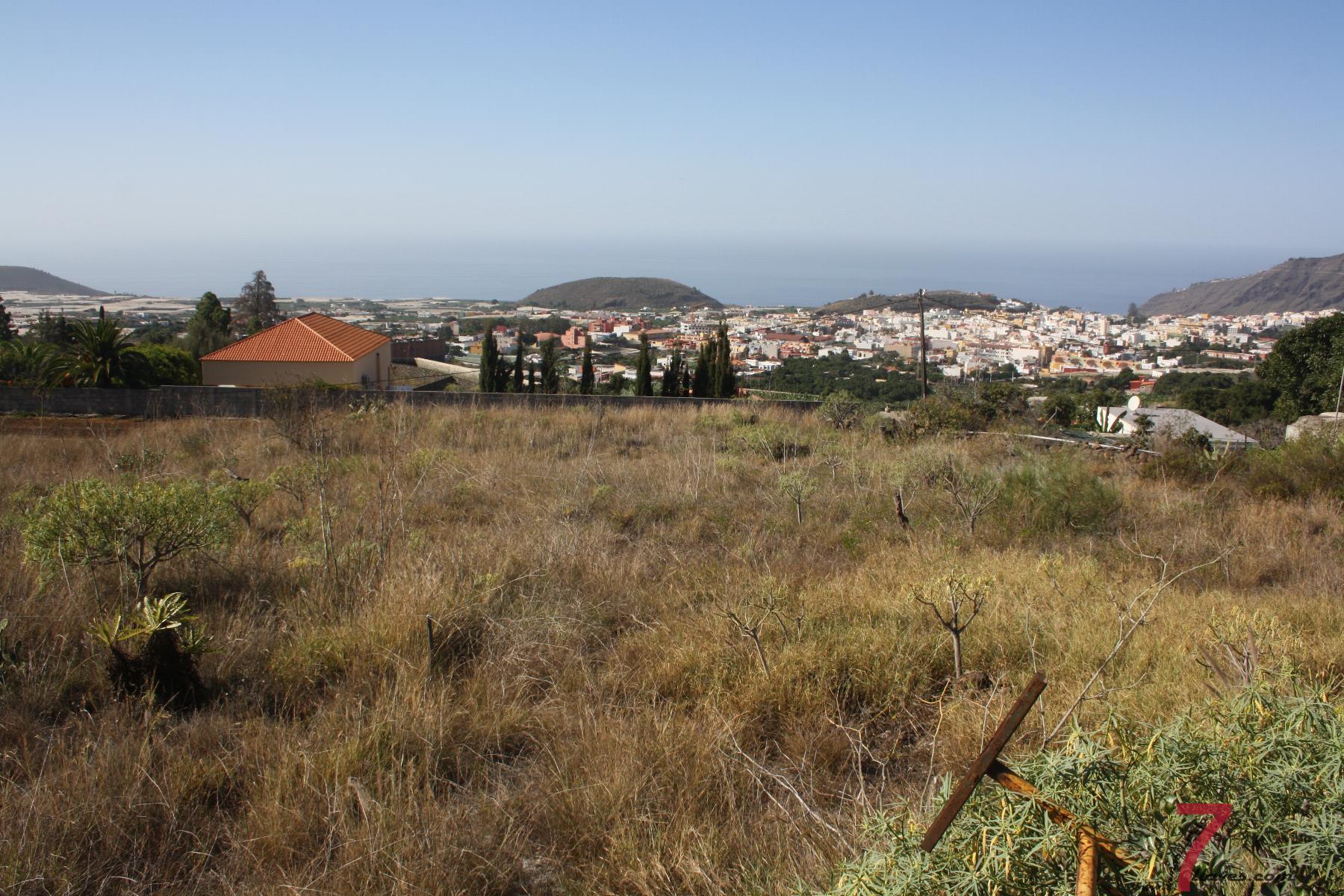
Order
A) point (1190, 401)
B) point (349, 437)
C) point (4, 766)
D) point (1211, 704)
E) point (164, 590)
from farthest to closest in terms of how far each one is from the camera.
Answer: point (1190, 401) < point (349, 437) < point (164, 590) < point (4, 766) < point (1211, 704)

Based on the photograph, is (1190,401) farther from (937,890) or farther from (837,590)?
(937,890)

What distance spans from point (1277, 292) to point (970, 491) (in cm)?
10022

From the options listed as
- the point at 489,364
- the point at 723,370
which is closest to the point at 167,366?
the point at 489,364

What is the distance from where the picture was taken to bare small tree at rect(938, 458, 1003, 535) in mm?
6141

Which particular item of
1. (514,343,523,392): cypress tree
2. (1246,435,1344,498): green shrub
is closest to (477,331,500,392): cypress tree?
(514,343,523,392): cypress tree

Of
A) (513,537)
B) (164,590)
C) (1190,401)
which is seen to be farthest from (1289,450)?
(1190,401)

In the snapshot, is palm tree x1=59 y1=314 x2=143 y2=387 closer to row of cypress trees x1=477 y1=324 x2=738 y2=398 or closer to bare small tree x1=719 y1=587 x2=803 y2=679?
row of cypress trees x1=477 y1=324 x2=738 y2=398

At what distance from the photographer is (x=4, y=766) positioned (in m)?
2.73

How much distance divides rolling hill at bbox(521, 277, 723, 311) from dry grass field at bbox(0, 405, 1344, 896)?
3280 inches

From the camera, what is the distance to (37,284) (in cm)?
11100

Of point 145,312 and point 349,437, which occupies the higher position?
point 145,312

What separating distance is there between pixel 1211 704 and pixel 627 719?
210 centimetres

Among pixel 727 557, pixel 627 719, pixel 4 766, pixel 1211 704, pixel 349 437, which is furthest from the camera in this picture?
pixel 349 437

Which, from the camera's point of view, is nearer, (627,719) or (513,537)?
(627,719)
